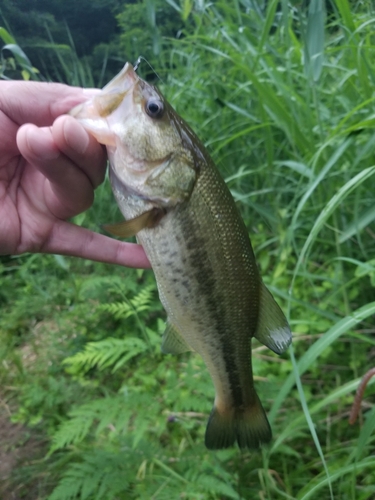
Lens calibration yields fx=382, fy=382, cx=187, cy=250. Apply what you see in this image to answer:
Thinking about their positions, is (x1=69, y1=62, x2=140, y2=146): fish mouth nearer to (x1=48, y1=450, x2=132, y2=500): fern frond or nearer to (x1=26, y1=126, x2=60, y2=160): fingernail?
(x1=26, y1=126, x2=60, y2=160): fingernail

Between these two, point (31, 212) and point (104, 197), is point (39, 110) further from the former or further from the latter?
point (104, 197)

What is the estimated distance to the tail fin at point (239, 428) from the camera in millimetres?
1094

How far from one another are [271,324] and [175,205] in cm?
41

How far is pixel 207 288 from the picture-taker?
0.96m

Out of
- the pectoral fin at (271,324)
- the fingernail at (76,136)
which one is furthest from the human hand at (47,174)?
the pectoral fin at (271,324)

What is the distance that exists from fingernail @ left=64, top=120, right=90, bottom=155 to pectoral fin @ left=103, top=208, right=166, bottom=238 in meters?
0.19

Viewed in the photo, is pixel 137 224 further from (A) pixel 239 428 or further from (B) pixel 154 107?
(A) pixel 239 428

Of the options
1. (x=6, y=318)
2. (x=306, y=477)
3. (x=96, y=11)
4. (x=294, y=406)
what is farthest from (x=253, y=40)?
(x=6, y=318)

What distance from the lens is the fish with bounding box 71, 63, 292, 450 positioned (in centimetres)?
91

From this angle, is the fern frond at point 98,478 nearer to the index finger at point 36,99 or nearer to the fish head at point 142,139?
the fish head at point 142,139

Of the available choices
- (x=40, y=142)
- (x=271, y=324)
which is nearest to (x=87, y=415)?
(x=271, y=324)

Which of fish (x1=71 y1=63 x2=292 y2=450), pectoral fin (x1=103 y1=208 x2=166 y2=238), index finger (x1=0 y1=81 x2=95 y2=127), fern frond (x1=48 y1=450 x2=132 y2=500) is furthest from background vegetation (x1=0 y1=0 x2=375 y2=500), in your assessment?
index finger (x1=0 y1=81 x2=95 y2=127)

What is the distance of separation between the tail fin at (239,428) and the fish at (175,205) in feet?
0.80

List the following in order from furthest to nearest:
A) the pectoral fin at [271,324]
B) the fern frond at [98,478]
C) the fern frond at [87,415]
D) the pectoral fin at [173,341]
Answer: the fern frond at [87,415]
the fern frond at [98,478]
the pectoral fin at [173,341]
the pectoral fin at [271,324]
